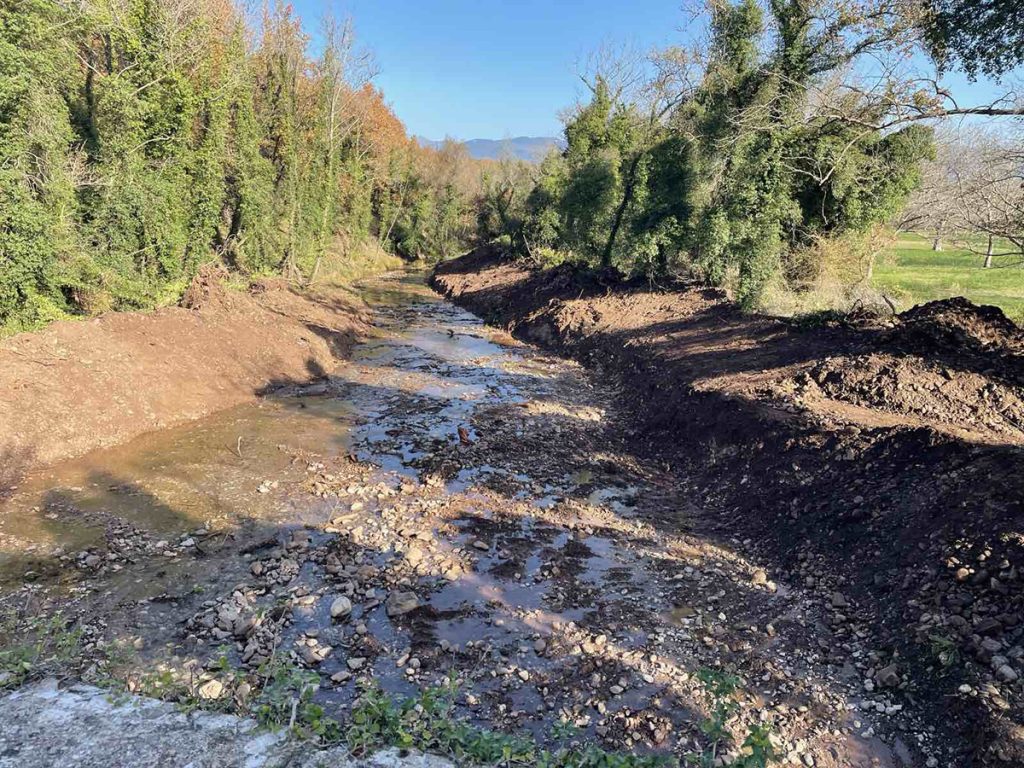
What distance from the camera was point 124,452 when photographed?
11062mm

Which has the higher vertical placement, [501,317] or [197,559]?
[501,317]

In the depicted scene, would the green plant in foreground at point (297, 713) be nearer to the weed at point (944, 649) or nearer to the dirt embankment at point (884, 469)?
the dirt embankment at point (884, 469)

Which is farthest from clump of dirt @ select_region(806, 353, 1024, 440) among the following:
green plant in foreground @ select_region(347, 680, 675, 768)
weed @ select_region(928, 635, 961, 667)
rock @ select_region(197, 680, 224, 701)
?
rock @ select_region(197, 680, 224, 701)

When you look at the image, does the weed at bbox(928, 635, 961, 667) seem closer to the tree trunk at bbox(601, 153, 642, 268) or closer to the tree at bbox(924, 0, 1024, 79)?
the tree at bbox(924, 0, 1024, 79)

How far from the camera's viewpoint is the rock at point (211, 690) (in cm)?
484

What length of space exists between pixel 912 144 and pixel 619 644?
61.7 feet

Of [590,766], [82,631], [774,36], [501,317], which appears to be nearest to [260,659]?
[82,631]

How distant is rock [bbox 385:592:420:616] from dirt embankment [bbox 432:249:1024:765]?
15.6 feet

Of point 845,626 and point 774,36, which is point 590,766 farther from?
point 774,36

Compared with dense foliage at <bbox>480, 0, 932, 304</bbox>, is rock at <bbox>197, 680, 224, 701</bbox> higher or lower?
lower

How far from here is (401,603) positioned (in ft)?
22.6

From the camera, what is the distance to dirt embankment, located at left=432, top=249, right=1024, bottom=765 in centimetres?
550

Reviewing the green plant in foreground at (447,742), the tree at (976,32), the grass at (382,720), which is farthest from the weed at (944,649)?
the tree at (976,32)

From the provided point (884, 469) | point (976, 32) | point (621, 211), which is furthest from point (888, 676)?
point (621, 211)
